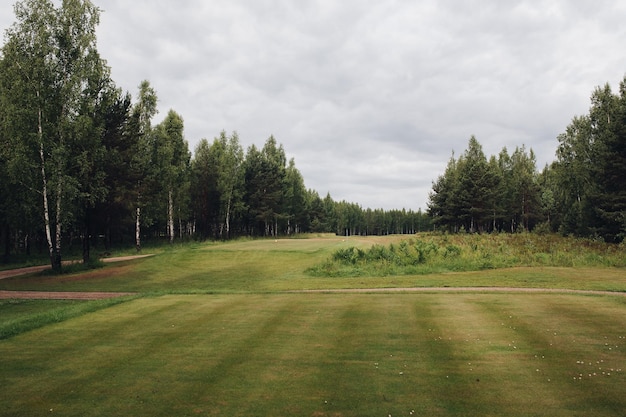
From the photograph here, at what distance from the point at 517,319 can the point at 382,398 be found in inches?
286

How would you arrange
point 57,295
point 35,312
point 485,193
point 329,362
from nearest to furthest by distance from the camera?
point 329,362
point 35,312
point 57,295
point 485,193

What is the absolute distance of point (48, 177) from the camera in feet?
104

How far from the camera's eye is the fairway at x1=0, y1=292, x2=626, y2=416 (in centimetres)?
700

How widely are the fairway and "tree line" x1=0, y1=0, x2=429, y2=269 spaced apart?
2284cm

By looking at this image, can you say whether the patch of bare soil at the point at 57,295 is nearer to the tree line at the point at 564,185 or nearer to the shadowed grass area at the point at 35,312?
the shadowed grass area at the point at 35,312

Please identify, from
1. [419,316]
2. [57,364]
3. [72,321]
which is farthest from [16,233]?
[419,316]

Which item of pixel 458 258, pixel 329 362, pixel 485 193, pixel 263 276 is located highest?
pixel 485 193

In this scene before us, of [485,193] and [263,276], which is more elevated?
[485,193]

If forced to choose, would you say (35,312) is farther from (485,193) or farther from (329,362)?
(485,193)

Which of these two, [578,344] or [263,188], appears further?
[263,188]

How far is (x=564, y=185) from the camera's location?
206 feet

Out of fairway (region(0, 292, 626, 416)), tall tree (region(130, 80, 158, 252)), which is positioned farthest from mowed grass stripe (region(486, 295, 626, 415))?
tall tree (region(130, 80, 158, 252))

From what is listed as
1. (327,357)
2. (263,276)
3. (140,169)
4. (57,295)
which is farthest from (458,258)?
(140,169)

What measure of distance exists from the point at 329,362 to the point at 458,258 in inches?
Result: 970
